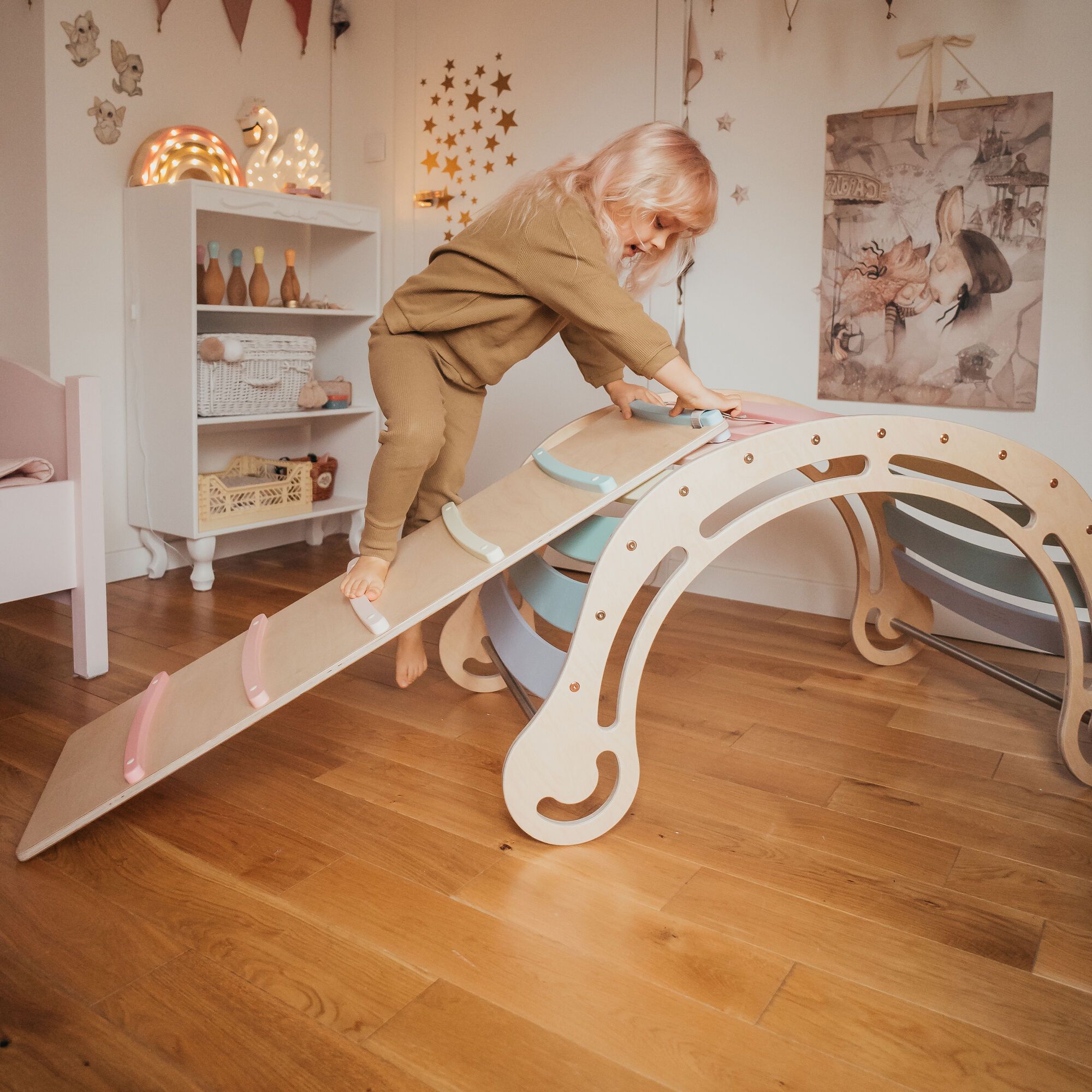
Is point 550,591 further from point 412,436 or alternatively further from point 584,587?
point 412,436

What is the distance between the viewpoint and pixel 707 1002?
45.1 inches

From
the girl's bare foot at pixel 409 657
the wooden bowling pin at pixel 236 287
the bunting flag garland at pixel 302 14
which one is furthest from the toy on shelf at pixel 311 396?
the girl's bare foot at pixel 409 657

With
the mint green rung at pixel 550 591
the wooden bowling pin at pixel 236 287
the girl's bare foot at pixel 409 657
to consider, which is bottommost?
the girl's bare foot at pixel 409 657

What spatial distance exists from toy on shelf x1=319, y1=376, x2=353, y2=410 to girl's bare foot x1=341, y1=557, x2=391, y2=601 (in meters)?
1.77

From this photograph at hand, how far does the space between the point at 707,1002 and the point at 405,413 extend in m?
1.07

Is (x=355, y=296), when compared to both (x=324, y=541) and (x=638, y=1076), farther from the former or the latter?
(x=638, y=1076)

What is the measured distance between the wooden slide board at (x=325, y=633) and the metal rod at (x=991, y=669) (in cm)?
83

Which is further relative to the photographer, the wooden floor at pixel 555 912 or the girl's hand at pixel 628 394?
the girl's hand at pixel 628 394

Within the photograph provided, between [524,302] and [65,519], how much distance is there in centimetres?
108

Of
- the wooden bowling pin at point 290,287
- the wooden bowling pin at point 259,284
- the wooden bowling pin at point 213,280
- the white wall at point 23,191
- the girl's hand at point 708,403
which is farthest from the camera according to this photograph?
the wooden bowling pin at point 290,287

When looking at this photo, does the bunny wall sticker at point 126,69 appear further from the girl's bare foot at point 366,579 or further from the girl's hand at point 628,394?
the girl's bare foot at point 366,579

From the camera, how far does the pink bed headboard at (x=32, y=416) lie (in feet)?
7.06

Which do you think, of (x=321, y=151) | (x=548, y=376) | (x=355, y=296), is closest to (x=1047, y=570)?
(x=548, y=376)

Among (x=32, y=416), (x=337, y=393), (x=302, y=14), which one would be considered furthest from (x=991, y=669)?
(x=302, y=14)
